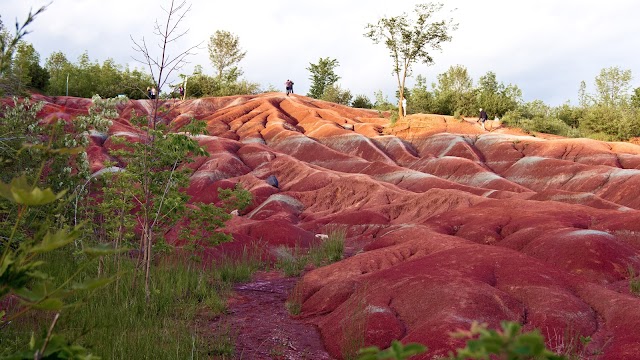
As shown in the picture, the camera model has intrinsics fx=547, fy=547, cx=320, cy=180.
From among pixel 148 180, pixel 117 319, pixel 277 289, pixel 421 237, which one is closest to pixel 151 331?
pixel 117 319

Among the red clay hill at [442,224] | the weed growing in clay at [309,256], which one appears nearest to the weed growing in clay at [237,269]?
the weed growing in clay at [309,256]

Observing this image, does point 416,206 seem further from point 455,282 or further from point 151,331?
point 151,331

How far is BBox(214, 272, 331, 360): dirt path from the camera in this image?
7098 mm

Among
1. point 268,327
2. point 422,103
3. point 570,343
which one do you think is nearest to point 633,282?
point 570,343

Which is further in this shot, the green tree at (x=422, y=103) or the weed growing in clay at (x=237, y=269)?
the green tree at (x=422, y=103)

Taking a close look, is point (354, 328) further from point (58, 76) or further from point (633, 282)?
point (58, 76)

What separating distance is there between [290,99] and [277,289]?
4029cm

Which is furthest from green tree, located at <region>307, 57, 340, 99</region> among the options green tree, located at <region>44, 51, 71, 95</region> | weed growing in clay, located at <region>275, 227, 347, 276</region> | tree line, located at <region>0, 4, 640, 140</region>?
weed growing in clay, located at <region>275, 227, 347, 276</region>

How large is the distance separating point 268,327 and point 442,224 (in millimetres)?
7892

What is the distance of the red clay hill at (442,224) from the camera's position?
286 inches

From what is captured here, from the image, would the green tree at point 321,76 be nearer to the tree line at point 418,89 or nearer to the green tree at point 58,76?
the tree line at point 418,89

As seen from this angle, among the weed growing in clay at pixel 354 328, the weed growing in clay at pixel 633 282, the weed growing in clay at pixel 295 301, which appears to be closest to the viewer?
the weed growing in clay at pixel 354 328

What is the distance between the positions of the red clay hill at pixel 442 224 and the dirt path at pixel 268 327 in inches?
12.0

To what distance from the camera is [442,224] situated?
14.8 m
